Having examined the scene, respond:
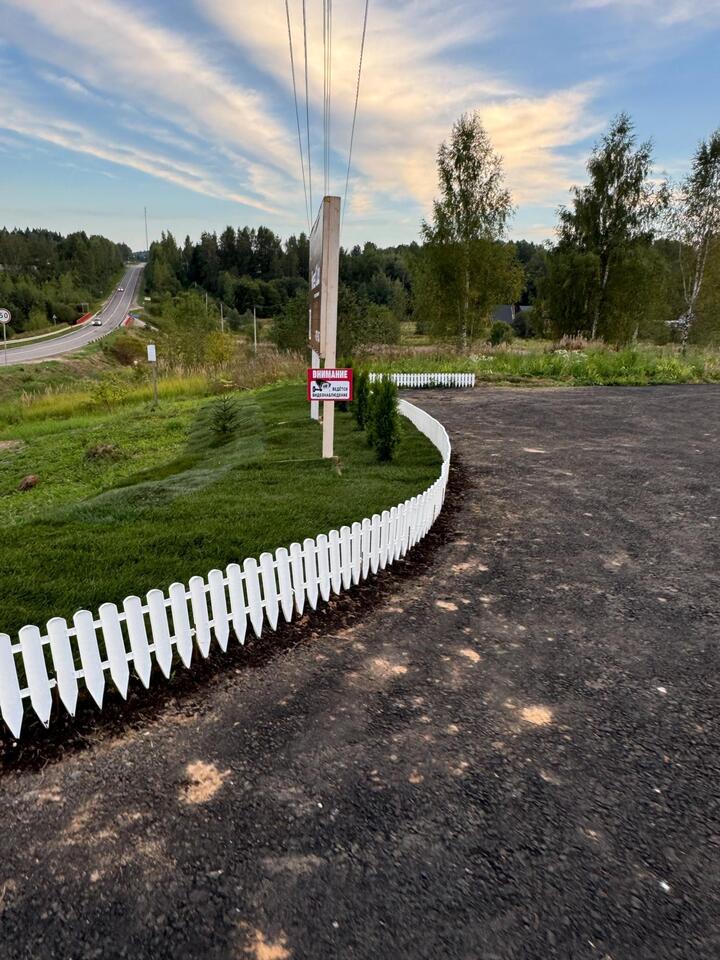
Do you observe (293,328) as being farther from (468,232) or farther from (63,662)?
(63,662)

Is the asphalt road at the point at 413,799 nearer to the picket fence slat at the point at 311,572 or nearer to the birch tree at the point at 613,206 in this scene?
the picket fence slat at the point at 311,572

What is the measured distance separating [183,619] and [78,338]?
236ft

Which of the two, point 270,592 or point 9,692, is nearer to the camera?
point 9,692

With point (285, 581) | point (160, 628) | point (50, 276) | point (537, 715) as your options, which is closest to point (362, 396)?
point (285, 581)

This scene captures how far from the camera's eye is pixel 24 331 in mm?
77375

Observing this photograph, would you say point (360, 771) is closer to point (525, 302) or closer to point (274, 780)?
point (274, 780)

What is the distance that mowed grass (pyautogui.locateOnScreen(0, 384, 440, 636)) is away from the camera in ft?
18.2

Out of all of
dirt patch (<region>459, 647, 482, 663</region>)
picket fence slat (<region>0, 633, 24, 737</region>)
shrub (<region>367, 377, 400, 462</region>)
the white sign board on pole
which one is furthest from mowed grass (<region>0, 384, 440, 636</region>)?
dirt patch (<region>459, 647, 482, 663</region>)

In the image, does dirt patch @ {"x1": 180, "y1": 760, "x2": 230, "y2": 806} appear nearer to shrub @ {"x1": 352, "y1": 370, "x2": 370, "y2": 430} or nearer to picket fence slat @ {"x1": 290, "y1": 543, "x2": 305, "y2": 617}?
picket fence slat @ {"x1": 290, "y1": 543, "x2": 305, "y2": 617}

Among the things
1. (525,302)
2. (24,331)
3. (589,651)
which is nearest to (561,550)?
(589,651)

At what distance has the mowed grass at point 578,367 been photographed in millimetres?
23188

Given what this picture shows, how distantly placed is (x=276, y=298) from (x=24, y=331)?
4176 cm

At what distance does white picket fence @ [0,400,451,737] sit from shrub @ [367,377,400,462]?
11.4ft

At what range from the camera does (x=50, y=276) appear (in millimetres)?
111562
